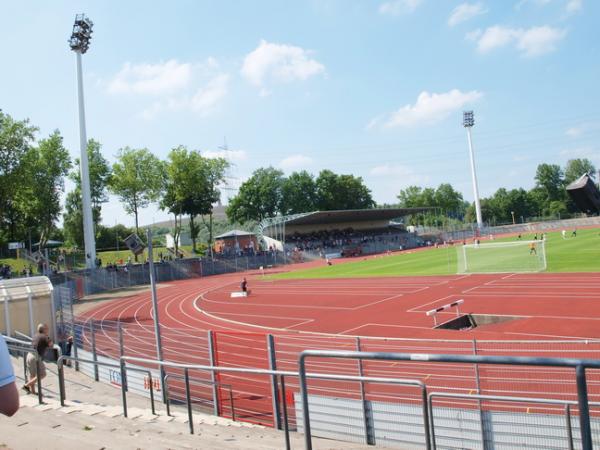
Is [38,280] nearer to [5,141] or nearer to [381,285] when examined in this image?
[381,285]

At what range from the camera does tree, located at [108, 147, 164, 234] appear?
216ft

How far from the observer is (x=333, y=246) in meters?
72.4

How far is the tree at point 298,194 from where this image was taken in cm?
10106

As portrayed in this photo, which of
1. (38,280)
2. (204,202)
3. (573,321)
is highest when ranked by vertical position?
(204,202)

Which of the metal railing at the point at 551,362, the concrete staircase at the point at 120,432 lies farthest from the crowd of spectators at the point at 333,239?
the metal railing at the point at 551,362

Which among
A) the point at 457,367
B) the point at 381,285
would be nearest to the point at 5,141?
the point at 381,285

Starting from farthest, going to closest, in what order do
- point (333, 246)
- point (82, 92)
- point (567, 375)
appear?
point (333, 246) < point (82, 92) < point (567, 375)

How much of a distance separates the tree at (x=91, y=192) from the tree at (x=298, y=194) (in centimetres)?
3567

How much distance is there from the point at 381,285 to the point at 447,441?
25.4 m

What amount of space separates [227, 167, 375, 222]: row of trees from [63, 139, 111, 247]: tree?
89.6 ft

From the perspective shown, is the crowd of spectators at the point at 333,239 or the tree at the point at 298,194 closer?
the crowd of spectators at the point at 333,239

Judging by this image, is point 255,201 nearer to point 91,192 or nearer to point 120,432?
point 91,192

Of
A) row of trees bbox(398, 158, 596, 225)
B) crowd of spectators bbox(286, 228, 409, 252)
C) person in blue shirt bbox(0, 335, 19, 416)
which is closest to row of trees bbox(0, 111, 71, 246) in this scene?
crowd of spectators bbox(286, 228, 409, 252)

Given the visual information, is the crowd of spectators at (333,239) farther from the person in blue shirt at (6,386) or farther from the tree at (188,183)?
the person in blue shirt at (6,386)
